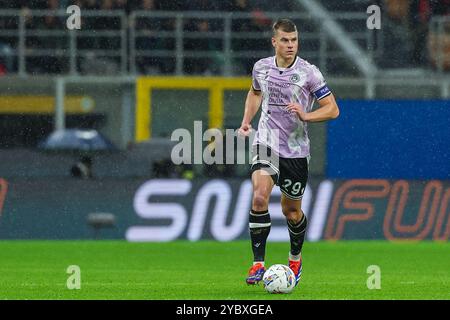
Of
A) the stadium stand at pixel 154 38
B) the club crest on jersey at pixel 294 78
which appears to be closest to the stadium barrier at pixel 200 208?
the stadium stand at pixel 154 38

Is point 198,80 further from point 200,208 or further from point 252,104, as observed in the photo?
point 252,104

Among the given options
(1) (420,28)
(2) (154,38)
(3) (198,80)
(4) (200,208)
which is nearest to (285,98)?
(4) (200,208)

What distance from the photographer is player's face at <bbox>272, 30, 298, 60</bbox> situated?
1016cm

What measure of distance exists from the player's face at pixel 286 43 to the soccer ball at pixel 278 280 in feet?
5.18

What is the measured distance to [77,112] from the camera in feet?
68.3

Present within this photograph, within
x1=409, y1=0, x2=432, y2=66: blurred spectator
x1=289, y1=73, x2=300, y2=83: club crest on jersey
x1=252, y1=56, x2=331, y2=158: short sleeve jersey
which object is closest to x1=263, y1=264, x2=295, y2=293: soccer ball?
x1=252, y1=56, x2=331, y2=158: short sleeve jersey

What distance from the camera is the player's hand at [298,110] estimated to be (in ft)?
32.7

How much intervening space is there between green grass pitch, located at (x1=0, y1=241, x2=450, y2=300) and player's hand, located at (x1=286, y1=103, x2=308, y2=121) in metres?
1.25

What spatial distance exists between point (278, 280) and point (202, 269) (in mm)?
3345

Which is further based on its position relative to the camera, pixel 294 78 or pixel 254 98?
pixel 254 98

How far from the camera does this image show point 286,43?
33.6ft
